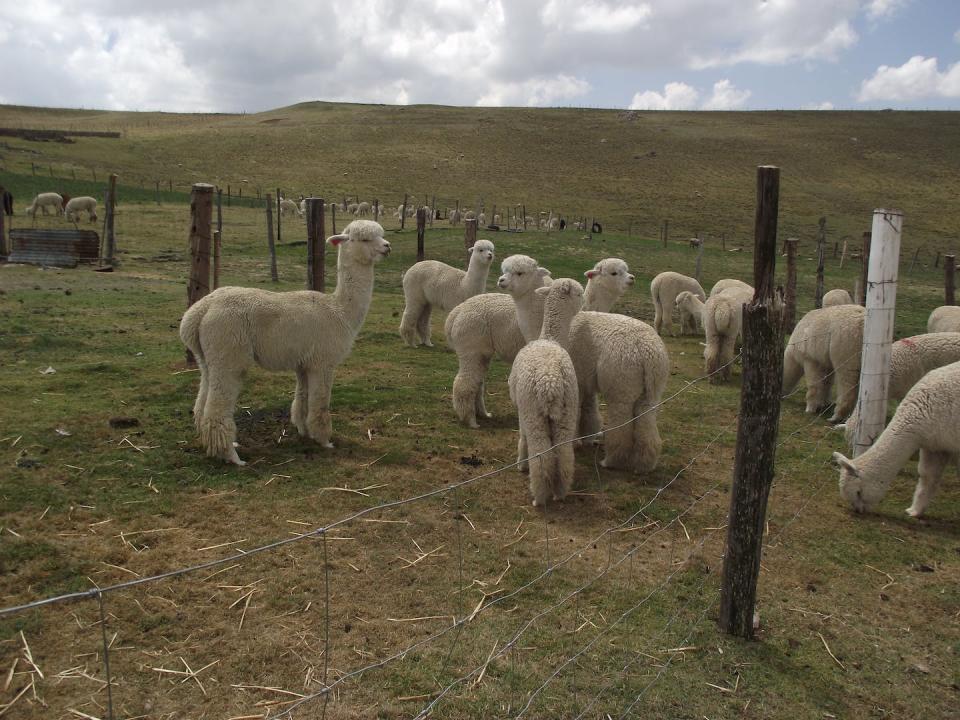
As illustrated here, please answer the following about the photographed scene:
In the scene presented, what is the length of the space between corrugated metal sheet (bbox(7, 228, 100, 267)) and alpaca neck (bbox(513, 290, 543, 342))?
14.6 metres

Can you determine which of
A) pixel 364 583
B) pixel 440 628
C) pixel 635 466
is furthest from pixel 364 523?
pixel 635 466

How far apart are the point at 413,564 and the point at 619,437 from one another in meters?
2.80

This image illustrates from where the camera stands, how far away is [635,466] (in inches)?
280

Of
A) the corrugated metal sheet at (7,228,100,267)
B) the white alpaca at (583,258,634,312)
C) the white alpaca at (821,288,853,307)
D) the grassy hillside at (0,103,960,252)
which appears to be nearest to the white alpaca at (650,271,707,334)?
the white alpaca at (821,288,853,307)

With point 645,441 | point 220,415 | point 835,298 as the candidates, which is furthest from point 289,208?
point 645,441

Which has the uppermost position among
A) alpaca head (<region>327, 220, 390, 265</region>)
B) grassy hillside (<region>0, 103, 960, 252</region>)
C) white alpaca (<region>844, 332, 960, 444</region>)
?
grassy hillside (<region>0, 103, 960, 252</region>)

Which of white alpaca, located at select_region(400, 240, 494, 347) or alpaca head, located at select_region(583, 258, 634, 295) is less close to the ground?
alpaca head, located at select_region(583, 258, 634, 295)

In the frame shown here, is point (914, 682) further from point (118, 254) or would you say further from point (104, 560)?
point (118, 254)

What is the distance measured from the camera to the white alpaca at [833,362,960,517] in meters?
5.97

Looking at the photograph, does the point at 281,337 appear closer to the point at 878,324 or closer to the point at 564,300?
the point at 564,300

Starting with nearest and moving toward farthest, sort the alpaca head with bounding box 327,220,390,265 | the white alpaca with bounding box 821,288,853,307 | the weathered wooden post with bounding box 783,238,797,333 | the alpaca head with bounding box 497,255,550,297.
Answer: the alpaca head with bounding box 327,220,390,265 < the alpaca head with bounding box 497,255,550,297 < the weathered wooden post with bounding box 783,238,797,333 < the white alpaca with bounding box 821,288,853,307

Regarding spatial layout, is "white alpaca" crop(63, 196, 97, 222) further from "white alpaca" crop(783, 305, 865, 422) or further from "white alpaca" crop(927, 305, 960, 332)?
"white alpaca" crop(927, 305, 960, 332)

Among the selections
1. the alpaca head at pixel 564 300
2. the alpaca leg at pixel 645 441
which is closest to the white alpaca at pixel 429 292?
the alpaca head at pixel 564 300

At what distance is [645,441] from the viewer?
23.0 ft
